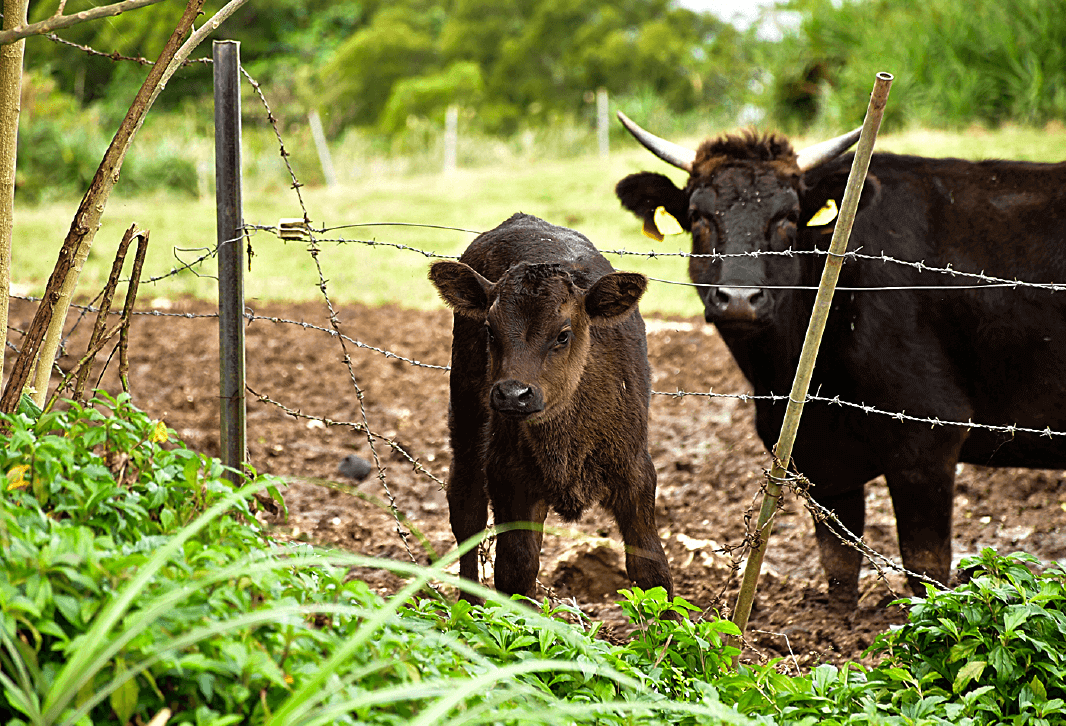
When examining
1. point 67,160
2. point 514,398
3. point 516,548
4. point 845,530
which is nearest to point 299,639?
point 514,398

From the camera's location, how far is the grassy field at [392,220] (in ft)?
39.7

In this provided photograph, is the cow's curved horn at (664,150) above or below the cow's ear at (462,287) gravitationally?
above

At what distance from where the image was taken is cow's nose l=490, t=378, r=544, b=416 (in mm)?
3350

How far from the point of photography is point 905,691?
2.59 metres

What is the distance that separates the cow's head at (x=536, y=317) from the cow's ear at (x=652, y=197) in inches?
51.3

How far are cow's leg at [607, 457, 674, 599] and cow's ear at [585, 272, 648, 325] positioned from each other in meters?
0.62

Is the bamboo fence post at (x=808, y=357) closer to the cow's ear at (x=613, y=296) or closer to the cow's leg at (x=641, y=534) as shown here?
the cow's leg at (x=641, y=534)

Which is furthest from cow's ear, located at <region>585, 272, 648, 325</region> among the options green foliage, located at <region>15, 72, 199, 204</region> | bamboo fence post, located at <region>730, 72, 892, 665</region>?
green foliage, located at <region>15, 72, 199, 204</region>

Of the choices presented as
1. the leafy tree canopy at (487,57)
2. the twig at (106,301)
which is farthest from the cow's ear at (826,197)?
the leafy tree canopy at (487,57)

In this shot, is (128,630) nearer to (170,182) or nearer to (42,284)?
(42,284)

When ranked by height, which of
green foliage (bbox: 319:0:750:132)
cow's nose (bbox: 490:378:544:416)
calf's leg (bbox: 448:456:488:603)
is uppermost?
green foliage (bbox: 319:0:750:132)

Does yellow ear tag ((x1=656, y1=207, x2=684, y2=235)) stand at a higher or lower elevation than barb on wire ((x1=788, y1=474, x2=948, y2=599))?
higher

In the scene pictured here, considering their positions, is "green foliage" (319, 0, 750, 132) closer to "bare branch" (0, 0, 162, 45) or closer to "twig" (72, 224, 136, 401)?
"twig" (72, 224, 136, 401)

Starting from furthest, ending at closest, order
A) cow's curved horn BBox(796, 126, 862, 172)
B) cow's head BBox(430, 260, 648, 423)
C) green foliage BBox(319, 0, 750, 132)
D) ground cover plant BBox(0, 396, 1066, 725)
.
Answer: green foliage BBox(319, 0, 750, 132) → cow's curved horn BBox(796, 126, 862, 172) → cow's head BBox(430, 260, 648, 423) → ground cover plant BBox(0, 396, 1066, 725)
